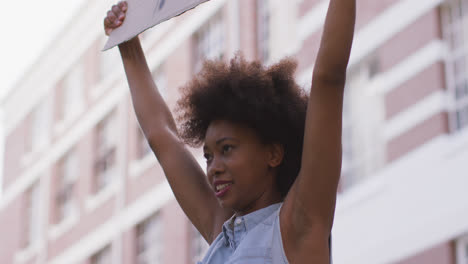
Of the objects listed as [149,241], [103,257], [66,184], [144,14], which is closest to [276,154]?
[144,14]

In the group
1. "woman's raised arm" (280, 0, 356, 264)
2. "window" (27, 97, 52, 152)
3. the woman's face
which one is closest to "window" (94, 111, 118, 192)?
"window" (27, 97, 52, 152)

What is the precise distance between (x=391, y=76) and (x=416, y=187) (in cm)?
143

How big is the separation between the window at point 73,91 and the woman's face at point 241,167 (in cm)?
1969

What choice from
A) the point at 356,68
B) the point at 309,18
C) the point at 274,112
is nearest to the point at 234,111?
the point at 274,112

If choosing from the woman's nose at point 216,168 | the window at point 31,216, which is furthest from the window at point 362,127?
the window at point 31,216

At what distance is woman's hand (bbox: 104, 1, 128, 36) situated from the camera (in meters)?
3.67

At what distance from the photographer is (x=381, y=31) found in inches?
509

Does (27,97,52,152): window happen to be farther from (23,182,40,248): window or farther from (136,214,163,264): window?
(136,214,163,264): window

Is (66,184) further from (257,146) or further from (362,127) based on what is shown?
(257,146)

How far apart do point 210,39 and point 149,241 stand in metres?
3.90

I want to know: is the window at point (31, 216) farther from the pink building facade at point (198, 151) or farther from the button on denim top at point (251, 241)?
the button on denim top at point (251, 241)

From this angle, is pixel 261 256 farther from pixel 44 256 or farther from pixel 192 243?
pixel 44 256

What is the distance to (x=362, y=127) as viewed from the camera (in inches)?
523

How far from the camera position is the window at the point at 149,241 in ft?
60.0
